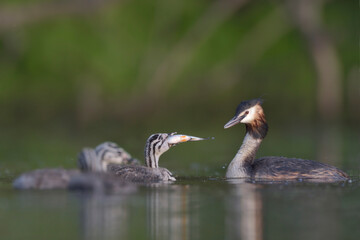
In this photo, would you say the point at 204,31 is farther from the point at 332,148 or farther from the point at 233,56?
the point at 332,148

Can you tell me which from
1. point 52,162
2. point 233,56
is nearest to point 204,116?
point 233,56

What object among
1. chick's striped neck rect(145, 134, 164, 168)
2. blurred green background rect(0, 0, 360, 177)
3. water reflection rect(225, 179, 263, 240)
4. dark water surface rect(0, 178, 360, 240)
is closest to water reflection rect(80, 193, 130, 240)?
dark water surface rect(0, 178, 360, 240)

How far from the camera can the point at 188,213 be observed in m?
8.95

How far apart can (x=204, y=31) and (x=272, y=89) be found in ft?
9.52

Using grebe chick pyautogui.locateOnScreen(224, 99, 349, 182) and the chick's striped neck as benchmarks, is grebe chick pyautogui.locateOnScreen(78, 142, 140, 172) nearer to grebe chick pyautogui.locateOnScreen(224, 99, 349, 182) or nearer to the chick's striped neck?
the chick's striped neck

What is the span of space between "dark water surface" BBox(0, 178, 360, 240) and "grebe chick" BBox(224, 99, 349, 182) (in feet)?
2.24

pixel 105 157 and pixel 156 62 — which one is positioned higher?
pixel 156 62

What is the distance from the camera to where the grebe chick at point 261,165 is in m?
11.6

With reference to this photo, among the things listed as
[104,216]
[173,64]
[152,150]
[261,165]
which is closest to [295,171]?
[261,165]

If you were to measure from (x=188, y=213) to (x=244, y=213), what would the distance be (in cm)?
54

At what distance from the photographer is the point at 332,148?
1689 cm

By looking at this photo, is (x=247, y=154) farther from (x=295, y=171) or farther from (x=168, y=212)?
(x=168, y=212)

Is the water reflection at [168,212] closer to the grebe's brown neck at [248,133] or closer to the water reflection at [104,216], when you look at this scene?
the water reflection at [104,216]

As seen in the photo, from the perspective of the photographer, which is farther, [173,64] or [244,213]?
[173,64]
